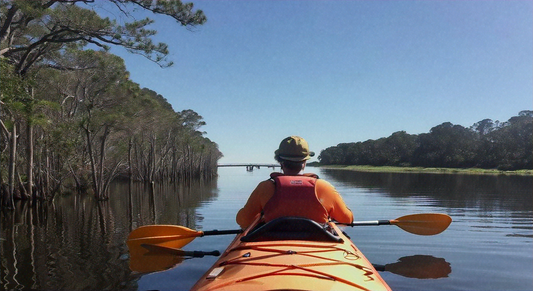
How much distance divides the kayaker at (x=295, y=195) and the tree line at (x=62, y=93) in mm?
9308

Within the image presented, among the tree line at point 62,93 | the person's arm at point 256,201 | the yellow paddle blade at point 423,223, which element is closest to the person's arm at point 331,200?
the person's arm at point 256,201

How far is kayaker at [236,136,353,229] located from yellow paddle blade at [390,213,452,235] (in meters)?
2.50

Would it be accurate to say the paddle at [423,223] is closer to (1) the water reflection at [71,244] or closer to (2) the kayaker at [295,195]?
(2) the kayaker at [295,195]

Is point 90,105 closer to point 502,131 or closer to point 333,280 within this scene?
point 333,280

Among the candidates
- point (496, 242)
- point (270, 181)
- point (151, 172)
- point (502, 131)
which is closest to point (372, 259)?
point (496, 242)

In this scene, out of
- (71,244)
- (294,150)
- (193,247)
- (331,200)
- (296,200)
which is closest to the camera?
(296,200)

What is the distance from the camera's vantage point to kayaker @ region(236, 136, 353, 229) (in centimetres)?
350

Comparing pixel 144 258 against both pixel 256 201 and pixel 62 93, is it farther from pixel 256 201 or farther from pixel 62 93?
pixel 62 93

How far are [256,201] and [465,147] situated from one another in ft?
248

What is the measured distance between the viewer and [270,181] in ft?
12.1

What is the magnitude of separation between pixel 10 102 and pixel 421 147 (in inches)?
3103

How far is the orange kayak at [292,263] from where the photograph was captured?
256cm

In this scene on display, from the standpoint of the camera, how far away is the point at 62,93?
71.4 ft

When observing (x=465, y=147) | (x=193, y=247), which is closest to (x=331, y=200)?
(x=193, y=247)
